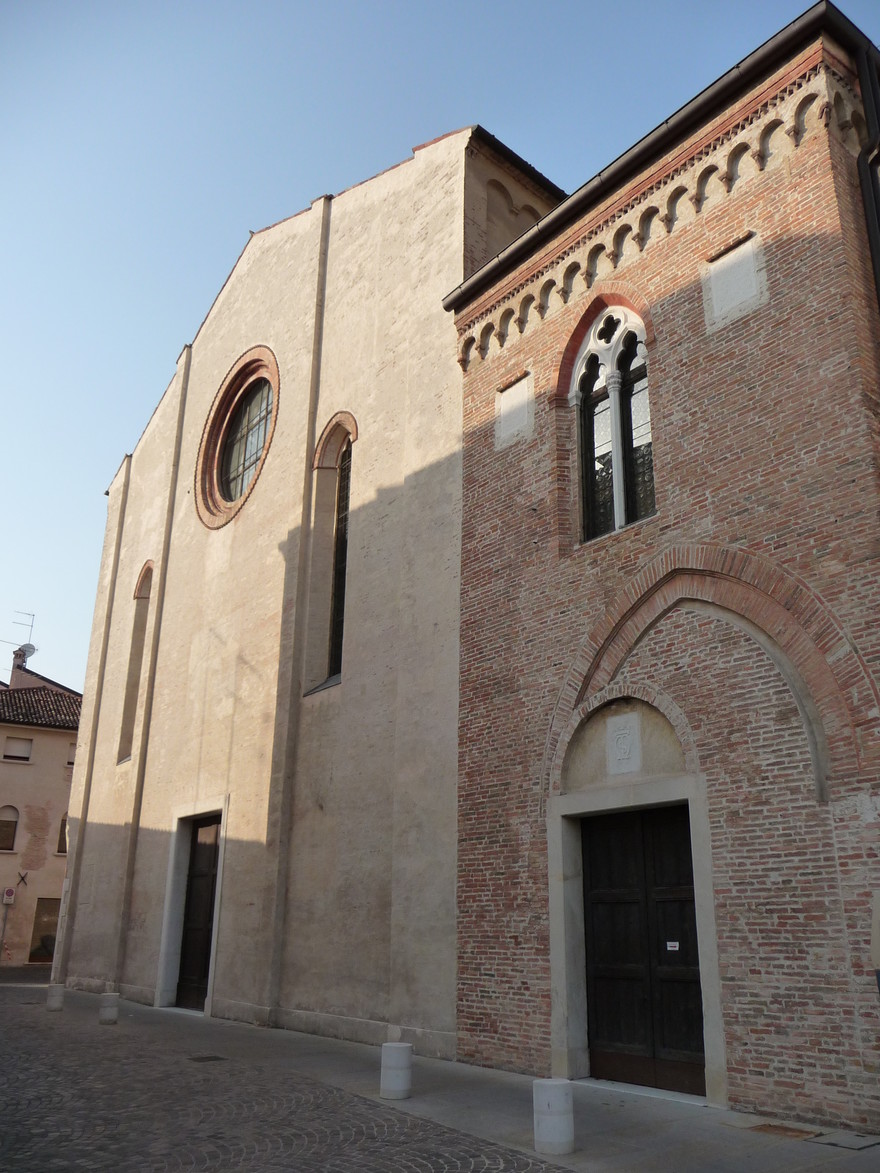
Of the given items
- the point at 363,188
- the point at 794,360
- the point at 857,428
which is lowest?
the point at 857,428

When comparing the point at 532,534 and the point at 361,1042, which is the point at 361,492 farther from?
the point at 361,1042

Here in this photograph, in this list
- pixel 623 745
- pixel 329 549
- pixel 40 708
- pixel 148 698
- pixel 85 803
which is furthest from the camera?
pixel 40 708

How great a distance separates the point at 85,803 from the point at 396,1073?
14.4 meters

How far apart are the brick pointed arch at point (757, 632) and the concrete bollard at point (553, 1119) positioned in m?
2.73

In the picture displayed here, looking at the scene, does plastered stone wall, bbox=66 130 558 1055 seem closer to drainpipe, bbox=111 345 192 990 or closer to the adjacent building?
drainpipe, bbox=111 345 192 990

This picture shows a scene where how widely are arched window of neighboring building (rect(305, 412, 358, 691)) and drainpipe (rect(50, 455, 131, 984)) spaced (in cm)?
912

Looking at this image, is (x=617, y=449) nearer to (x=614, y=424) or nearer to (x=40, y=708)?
(x=614, y=424)

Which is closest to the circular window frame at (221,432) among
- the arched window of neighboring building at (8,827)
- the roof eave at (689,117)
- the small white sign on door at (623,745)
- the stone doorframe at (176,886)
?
the stone doorframe at (176,886)

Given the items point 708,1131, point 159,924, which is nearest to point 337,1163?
point 708,1131

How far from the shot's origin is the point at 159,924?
1522 centimetres

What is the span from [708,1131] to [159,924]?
37.0ft

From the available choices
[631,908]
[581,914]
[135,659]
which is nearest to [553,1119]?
[631,908]

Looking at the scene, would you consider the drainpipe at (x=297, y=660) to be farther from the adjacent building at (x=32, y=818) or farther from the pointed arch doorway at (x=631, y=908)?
A: the adjacent building at (x=32, y=818)

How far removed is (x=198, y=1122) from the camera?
21.4 feet
